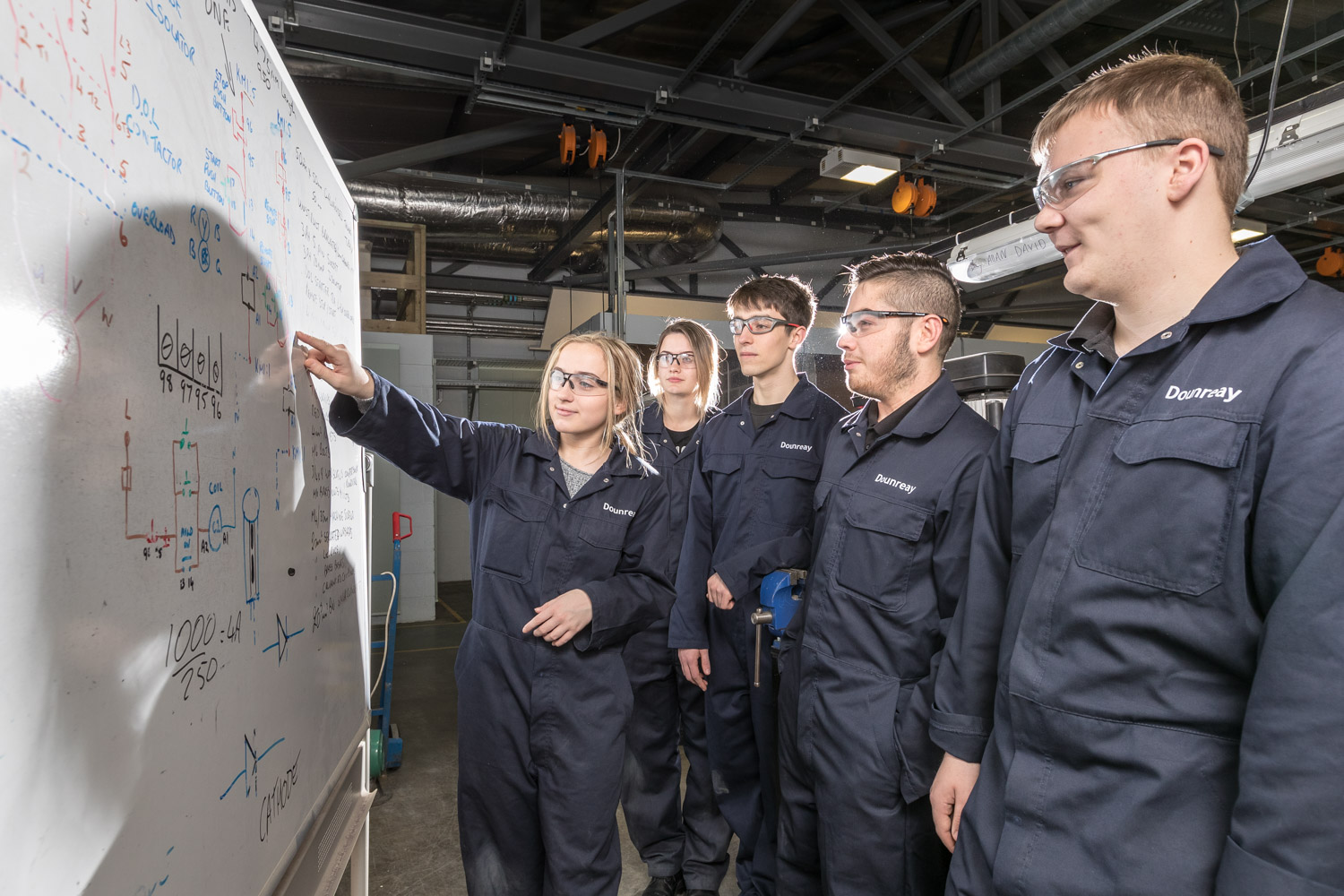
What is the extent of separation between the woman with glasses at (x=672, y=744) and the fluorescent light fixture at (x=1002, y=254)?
2049 mm

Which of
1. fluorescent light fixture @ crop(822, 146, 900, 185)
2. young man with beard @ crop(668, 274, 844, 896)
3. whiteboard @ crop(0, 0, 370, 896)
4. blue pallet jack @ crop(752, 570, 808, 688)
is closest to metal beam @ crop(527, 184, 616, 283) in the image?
fluorescent light fixture @ crop(822, 146, 900, 185)

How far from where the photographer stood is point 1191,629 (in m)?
0.77

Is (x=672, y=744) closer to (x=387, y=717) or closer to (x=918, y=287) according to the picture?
(x=387, y=717)

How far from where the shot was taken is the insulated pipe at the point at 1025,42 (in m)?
3.22

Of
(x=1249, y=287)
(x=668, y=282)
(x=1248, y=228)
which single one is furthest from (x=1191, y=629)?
(x=668, y=282)

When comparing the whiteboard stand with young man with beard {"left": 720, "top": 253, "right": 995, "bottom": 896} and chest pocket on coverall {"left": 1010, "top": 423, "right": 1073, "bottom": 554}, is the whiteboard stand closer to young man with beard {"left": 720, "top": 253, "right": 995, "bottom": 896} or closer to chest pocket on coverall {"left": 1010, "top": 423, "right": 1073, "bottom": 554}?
young man with beard {"left": 720, "top": 253, "right": 995, "bottom": 896}

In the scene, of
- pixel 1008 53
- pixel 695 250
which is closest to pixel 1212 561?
pixel 1008 53

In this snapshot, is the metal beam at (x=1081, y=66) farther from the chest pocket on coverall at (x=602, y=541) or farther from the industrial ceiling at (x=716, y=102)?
the chest pocket on coverall at (x=602, y=541)

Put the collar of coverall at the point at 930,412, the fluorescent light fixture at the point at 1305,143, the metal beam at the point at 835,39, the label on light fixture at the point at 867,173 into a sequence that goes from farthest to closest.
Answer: the label on light fixture at the point at 867,173 < the metal beam at the point at 835,39 < the fluorescent light fixture at the point at 1305,143 < the collar of coverall at the point at 930,412

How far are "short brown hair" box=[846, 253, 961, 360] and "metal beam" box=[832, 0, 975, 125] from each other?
7.98 feet

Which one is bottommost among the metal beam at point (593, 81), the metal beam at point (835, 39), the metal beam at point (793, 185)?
the metal beam at point (593, 81)

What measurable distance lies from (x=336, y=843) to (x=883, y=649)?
112 centimetres

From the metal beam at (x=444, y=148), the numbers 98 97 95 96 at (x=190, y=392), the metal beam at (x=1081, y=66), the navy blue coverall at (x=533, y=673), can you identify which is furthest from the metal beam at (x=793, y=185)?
the numbers 98 97 95 96 at (x=190, y=392)

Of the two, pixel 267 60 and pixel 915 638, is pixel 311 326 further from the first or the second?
pixel 915 638
